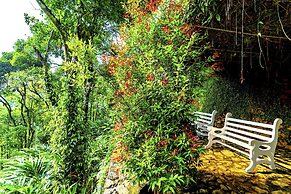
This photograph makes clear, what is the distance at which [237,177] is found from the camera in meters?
2.68

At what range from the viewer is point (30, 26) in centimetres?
640

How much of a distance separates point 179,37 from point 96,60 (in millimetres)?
1295

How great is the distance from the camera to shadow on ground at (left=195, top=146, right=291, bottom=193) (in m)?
2.36

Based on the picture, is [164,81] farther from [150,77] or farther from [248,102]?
[248,102]

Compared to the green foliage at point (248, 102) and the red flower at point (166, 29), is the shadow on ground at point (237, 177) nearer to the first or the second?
the green foliage at point (248, 102)

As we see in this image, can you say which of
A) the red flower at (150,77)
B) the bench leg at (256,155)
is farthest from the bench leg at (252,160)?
the red flower at (150,77)

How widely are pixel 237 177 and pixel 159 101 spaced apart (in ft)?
5.55

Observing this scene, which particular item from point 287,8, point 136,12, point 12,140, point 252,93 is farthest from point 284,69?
point 12,140

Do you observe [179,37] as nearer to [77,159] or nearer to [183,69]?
[183,69]

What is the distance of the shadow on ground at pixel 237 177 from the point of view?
2363 mm

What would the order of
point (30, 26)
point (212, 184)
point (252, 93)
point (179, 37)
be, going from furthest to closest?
point (30, 26)
point (252, 93)
point (212, 184)
point (179, 37)

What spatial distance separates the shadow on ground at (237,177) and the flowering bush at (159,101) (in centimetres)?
61

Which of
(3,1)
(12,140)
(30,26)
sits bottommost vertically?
(12,140)

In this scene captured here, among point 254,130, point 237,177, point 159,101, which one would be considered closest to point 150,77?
point 159,101
